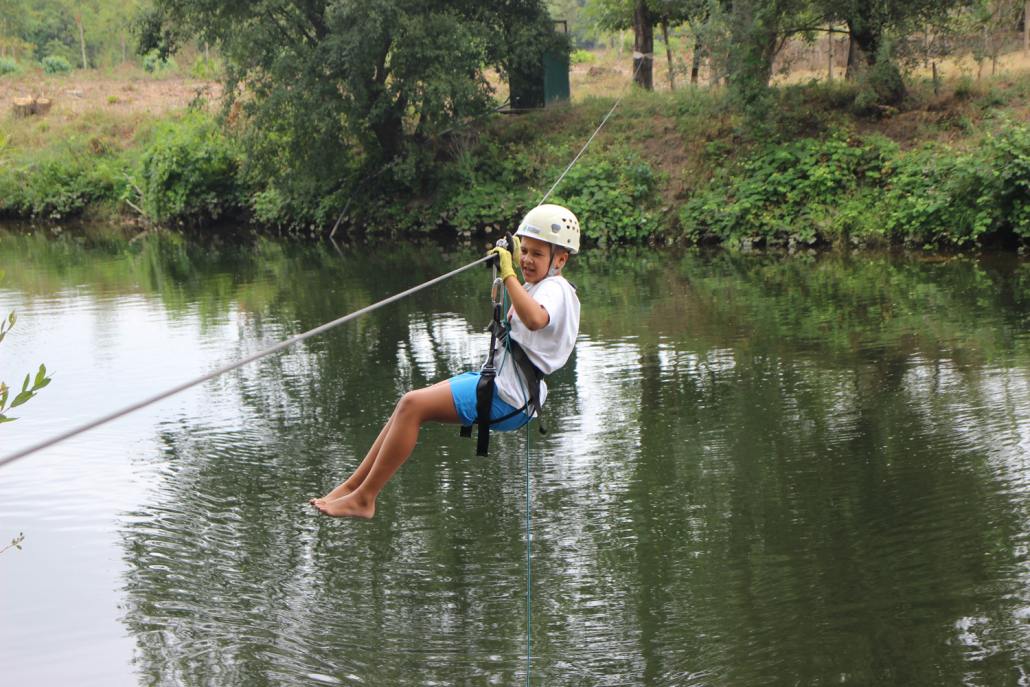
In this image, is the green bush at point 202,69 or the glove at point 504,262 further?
the green bush at point 202,69

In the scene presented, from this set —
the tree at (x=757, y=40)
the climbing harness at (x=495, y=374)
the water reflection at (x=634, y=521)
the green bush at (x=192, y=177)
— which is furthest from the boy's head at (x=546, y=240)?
the green bush at (x=192, y=177)

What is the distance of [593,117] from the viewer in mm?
28500

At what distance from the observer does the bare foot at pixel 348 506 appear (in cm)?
584

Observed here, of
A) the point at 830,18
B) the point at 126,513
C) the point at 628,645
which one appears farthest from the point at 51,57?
the point at 628,645

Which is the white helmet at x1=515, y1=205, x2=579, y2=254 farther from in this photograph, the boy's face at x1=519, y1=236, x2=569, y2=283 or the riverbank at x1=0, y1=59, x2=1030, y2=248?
the riverbank at x1=0, y1=59, x2=1030, y2=248


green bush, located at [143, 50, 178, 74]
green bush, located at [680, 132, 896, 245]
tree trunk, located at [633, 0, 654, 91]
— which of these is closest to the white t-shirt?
green bush, located at [680, 132, 896, 245]

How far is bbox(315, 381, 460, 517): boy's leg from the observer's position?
221 inches

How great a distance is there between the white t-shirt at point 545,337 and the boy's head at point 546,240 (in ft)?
0.25

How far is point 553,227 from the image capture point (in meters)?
5.63

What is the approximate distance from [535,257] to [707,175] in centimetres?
1999

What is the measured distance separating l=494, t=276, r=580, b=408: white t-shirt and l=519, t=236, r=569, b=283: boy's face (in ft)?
0.17

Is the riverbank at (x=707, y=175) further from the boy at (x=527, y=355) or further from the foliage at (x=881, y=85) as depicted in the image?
the boy at (x=527, y=355)

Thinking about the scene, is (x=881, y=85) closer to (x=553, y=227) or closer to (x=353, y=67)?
(x=353, y=67)

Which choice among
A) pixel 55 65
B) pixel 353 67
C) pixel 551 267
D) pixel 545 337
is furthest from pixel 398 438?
pixel 55 65
